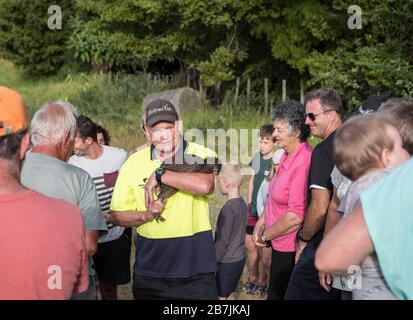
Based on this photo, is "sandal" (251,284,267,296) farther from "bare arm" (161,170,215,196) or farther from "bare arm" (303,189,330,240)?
"bare arm" (161,170,215,196)

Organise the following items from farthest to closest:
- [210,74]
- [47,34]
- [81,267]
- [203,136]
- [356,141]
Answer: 1. [47,34]
2. [210,74]
3. [203,136]
4. [81,267]
5. [356,141]

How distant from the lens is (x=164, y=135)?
4105 mm

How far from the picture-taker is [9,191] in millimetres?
2547

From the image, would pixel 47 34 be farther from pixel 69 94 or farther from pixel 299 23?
pixel 299 23

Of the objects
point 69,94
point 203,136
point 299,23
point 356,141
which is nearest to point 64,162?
point 356,141

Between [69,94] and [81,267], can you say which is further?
[69,94]

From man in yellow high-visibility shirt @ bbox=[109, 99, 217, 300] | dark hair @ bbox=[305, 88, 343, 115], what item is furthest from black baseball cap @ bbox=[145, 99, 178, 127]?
dark hair @ bbox=[305, 88, 343, 115]

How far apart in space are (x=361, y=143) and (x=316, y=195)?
5.10 ft

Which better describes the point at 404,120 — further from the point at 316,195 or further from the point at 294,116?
the point at 294,116

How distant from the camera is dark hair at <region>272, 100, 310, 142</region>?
186 inches

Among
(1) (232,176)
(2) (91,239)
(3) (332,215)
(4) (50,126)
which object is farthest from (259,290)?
(4) (50,126)

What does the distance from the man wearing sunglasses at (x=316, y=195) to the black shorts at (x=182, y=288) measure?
55cm

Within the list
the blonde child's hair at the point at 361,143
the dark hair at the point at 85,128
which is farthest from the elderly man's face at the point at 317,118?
the dark hair at the point at 85,128

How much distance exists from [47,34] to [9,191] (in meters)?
25.1
